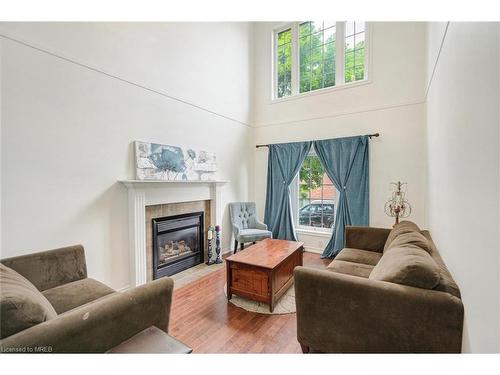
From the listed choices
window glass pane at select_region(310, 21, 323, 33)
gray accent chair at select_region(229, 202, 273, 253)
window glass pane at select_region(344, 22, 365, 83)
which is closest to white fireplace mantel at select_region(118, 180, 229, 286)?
gray accent chair at select_region(229, 202, 273, 253)

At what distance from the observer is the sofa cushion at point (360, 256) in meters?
2.39

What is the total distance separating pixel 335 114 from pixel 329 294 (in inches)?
131

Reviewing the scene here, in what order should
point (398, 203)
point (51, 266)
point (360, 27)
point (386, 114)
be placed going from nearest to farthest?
point (51, 266)
point (398, 203)
point (386, 114)
point (360, 27)

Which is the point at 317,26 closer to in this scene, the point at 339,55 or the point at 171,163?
the point at 339,55

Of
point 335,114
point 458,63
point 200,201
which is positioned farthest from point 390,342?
point 335,114

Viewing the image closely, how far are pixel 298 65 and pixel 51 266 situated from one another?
4.69 meters

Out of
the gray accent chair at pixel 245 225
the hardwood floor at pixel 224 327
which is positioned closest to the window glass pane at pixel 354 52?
the gray accent chair at pixel 245 225

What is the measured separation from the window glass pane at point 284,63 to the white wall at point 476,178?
3221 mm

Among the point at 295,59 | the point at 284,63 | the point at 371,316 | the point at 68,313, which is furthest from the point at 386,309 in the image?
the point at 284,63

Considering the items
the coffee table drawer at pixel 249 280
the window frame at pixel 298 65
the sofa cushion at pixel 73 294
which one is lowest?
the coffee table drawer at pixel 249 280

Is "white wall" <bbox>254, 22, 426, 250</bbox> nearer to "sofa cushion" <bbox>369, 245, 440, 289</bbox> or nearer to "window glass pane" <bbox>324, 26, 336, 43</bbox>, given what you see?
"window glass pane" <bbox>324, 26, 336, 43</bbox>

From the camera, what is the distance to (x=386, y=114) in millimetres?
3566

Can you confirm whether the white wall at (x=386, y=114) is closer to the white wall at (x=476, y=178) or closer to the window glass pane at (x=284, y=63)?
the window glass pane at (x=284, y=63)

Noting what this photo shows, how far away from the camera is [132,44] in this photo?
2.68 meters
